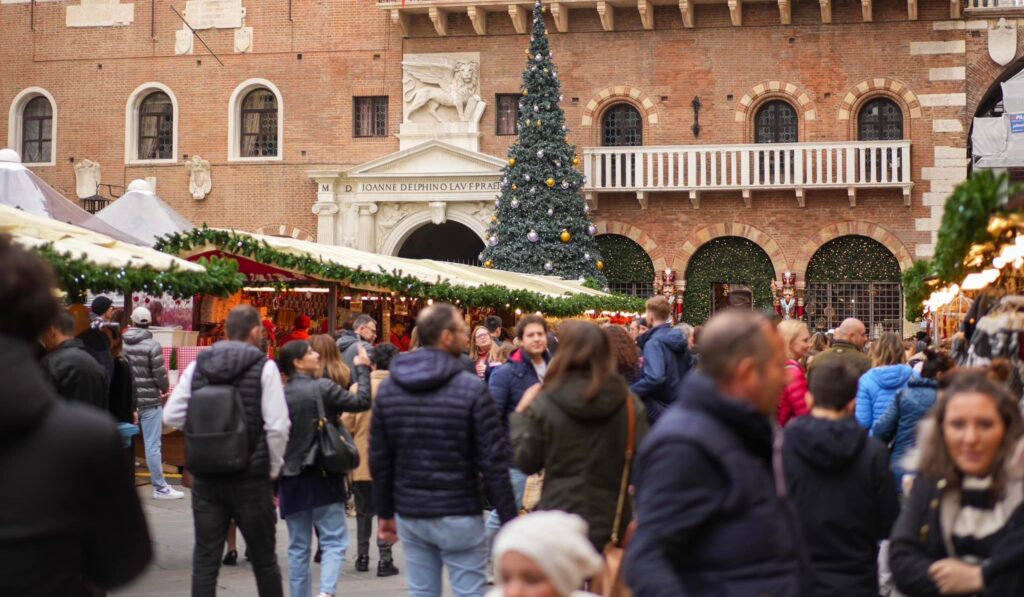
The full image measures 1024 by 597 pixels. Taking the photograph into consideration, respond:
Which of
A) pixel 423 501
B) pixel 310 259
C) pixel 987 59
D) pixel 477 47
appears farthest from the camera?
pixel 477 47

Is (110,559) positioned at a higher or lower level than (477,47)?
lower

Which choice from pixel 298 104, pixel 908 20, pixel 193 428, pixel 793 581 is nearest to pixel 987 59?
pixel 908 20

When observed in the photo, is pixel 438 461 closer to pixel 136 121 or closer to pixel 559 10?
pixel 559 10

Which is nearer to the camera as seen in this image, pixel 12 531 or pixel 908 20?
pixel 12 531

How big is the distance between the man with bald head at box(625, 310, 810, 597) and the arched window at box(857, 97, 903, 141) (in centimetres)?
2346

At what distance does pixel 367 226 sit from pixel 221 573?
1850cm

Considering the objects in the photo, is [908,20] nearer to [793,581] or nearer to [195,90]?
[195,90]

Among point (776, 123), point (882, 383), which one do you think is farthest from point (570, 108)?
point (882, 383)

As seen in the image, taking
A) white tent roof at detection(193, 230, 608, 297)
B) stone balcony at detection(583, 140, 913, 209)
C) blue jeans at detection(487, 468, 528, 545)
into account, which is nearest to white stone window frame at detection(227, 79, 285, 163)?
stone balcony at detection(583, 140, 913, 209)

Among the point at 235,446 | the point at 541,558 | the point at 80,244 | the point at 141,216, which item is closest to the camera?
the point at 541,558

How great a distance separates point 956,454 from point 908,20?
23.2m

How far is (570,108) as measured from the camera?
2680 cm

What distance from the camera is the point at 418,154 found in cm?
2677

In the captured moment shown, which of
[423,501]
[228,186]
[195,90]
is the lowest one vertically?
[423,501]
